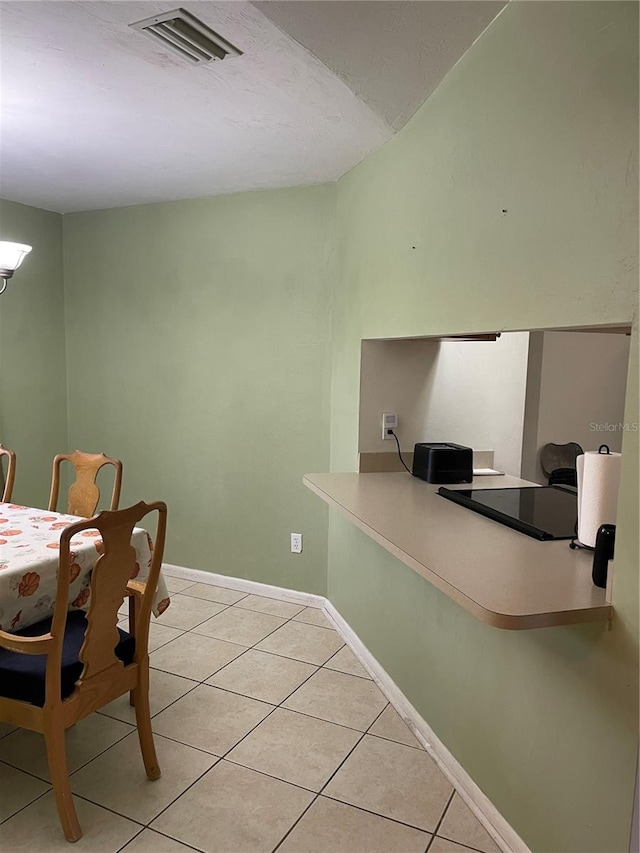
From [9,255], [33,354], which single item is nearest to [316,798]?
[9,255]

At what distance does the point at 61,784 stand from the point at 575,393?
→ 91.0 inches

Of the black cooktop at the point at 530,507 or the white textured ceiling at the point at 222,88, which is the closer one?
the white textured ceiling at the point at 222,88

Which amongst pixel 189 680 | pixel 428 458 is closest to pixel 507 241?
pixel 428 458

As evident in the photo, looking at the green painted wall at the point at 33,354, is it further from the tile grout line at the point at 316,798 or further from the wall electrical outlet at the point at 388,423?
the tile grout line at the point at 316,798

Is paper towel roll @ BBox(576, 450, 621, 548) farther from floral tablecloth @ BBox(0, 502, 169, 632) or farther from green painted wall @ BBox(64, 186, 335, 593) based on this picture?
green painted wall @ BBox(64, 186, 335, 593)

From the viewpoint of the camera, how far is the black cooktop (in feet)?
6.35

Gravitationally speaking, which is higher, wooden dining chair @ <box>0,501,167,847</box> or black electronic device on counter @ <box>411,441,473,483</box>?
black electronic device on counter @ <box>411,441,473,483</box>

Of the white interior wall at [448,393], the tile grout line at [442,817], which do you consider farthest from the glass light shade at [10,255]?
the tile grout line at [442,817]

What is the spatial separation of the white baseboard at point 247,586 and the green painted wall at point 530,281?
103 centimetres

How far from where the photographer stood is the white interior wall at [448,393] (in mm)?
2971

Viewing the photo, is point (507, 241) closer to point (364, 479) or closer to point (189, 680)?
point (364, 479)

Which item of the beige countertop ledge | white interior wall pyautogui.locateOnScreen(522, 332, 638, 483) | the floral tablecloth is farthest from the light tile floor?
white interior wall pyautogui.locateOnScreen(522, 332, 638, 483)

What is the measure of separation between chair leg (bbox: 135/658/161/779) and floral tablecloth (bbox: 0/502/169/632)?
290mm

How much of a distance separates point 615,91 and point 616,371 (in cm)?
101
